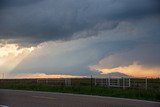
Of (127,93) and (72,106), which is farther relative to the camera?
(127,93)

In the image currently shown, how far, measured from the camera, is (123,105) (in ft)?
73.6

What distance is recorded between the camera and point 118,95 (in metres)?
32.2

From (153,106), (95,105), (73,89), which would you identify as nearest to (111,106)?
(95,105)

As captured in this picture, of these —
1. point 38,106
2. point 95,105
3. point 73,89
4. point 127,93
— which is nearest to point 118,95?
point 127,93

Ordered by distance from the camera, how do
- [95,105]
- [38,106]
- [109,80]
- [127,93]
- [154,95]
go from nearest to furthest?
1. [38,106]
2. [95,105]
3. [154,95]
4. [127,93]
5. [109,80]

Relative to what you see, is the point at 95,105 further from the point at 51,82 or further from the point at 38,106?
the point at 51,82

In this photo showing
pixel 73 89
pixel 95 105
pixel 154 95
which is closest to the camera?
pixel 95 105

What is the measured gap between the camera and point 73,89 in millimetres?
39188

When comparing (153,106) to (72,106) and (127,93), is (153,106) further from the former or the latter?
(127,93)

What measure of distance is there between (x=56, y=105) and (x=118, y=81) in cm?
2091

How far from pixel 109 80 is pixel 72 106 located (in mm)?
22821

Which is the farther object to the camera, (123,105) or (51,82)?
(51,82)

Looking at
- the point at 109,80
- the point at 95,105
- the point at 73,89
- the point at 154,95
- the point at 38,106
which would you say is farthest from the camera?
the point at 109,80

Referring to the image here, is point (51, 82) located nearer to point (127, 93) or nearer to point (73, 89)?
point (73, 89)
